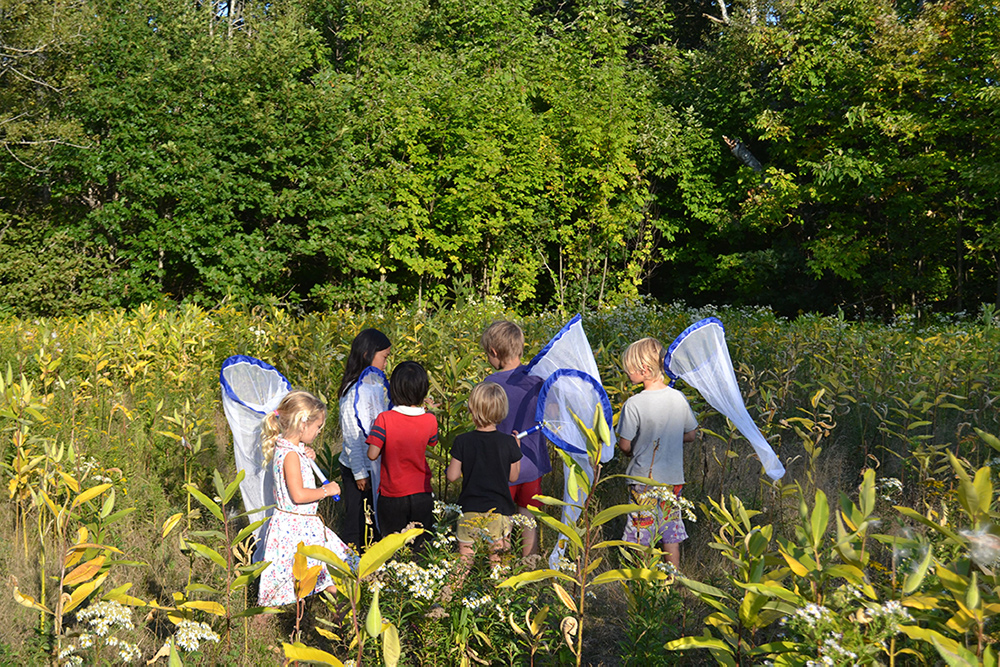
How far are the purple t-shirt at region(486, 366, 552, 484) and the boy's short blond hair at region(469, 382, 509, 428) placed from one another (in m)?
0.27

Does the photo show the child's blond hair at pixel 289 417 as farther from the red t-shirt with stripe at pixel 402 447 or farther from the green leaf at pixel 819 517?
the green leaf at pixel 819 517

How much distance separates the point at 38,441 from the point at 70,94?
10.4 metres

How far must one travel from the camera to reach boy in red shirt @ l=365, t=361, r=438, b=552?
10.5 ft

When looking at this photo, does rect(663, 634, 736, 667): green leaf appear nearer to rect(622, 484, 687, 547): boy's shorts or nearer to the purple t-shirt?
rect(622, 484, 687, 547): boy's shorts

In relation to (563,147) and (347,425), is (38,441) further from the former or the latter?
(563,147)

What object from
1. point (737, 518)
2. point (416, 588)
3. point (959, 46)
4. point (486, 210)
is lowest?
point (416, 588)

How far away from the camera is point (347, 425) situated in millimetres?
3426

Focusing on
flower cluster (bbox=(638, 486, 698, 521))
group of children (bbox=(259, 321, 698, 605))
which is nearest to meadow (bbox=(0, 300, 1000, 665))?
flower cluster (bbox=(638, 486, 698, 521))

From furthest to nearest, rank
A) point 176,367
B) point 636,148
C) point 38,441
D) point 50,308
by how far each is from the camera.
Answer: point 636,148 → point 50,308 → point 176,367 → point 38,441

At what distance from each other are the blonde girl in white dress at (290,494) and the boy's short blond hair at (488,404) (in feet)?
2.03

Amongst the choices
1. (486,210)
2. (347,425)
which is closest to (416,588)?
(347,425)

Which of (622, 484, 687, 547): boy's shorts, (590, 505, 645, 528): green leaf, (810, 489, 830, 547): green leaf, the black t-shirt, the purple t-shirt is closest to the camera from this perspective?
(810, 489, 830, 547): green leaf

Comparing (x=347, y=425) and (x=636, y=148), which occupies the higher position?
(x=636, y=148)

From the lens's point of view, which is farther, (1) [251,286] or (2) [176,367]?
(1) [251,286]
